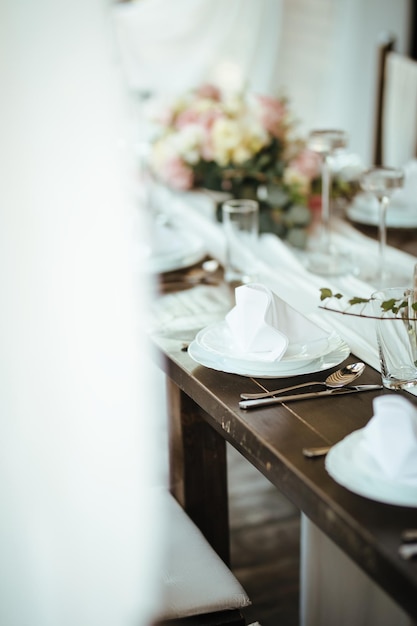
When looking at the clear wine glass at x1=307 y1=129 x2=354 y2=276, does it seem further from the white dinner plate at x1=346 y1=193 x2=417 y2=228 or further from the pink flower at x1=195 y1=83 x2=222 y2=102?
the pink flower at x1=195 y1=83 x2=222 y2=102

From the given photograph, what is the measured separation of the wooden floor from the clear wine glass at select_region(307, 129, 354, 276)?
0.77 m

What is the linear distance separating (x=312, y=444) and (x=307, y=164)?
136cm

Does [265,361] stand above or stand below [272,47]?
below

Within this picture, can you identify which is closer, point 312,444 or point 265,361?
point 312,444

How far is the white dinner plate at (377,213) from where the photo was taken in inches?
81.7

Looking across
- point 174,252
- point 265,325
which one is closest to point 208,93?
point 174,252

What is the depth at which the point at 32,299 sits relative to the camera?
0.52 meters

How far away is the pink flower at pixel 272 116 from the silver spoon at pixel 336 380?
1.26 m

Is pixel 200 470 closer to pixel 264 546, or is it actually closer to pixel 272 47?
pixel 264 546

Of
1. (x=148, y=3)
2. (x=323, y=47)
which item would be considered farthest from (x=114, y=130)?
(x=323, y=47)

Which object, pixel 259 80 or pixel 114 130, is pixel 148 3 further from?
pixel 114 130

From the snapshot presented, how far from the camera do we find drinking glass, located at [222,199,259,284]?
1718mm

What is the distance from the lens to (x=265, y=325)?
116 cm

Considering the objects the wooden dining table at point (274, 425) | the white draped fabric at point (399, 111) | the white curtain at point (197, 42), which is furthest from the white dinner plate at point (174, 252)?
the white curtain at point (197, 42)
